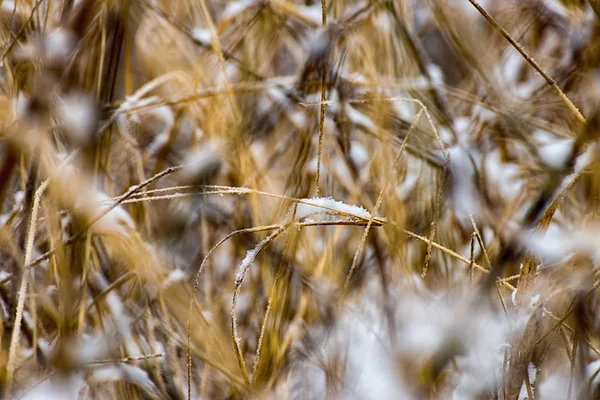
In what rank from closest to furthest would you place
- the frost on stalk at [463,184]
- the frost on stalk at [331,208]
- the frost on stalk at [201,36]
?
the frost on stalk at [331,208] < the frost on stalk at [463,184] < the frost on stalk at [201,36]

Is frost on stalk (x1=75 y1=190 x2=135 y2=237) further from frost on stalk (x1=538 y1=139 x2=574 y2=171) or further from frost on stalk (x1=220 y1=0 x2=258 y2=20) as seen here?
frost on stalk (x1=538 y1=139 x2=574 y2=171)

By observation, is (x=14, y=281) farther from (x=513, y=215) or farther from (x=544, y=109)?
(x=544, y=109)

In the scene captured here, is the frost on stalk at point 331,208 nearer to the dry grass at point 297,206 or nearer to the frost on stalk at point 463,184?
the dry grass at point 297,206

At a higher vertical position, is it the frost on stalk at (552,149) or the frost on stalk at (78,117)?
the frost on stalk at (78,117)

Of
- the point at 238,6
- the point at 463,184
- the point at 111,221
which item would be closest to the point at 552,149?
the point at 463,184

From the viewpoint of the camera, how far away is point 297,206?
58 cm

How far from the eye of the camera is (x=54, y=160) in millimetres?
710

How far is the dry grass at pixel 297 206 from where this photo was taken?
22.2 inches

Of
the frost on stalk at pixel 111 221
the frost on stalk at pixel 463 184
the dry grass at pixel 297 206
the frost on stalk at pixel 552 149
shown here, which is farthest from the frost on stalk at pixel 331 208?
the frost on stalk at pixel 552 149

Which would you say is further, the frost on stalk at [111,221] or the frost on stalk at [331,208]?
the frost on stalk at [111,221]

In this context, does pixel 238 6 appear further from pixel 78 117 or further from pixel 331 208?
pixel 331 208

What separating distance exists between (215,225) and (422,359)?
461mm

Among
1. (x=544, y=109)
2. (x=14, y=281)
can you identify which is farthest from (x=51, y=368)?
(x=544, y=109)

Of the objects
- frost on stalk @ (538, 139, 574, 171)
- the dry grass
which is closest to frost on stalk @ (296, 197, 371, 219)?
the dry grass
